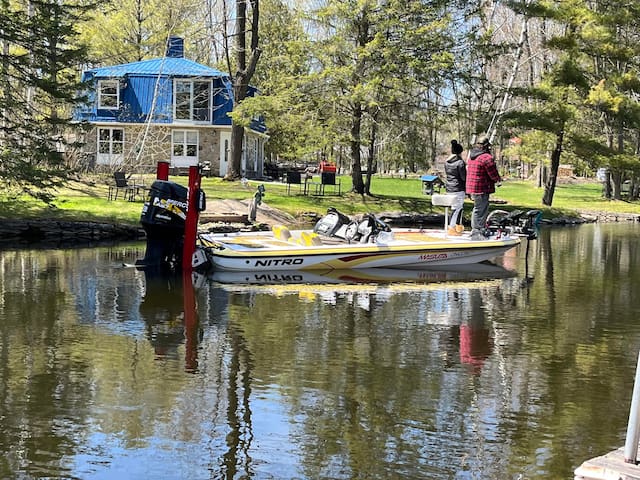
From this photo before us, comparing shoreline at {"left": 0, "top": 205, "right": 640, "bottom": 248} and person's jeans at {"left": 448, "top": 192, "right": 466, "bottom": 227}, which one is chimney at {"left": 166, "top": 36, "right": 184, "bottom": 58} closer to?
shoreline at {"left": 0, "top": 205, "right": 640, "bottom": 248}

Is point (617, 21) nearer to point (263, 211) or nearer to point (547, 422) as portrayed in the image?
point (263, 211)

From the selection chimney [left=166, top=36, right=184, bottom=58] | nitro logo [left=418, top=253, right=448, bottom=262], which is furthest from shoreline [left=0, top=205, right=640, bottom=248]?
chimney [left=166, top=36, right=184, bottom=58]

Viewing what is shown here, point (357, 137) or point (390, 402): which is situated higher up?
point (357, 137)

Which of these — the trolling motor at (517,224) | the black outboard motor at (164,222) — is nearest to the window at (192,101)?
the trolling motor at (517,224)

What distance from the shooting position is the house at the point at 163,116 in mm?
42281

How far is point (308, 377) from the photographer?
27.6 ft

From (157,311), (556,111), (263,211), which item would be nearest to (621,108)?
(556,111)

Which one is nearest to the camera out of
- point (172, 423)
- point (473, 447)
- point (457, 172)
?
point (473, 447)

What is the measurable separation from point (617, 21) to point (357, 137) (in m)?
11.7

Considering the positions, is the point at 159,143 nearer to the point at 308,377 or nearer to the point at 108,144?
the point at 108,144

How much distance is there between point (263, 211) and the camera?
25.7 metres

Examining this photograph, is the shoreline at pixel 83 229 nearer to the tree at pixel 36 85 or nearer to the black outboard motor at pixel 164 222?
the tree at pixel 36 85

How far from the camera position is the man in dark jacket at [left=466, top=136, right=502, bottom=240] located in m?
17.1

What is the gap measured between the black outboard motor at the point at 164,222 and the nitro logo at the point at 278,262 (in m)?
1.52
